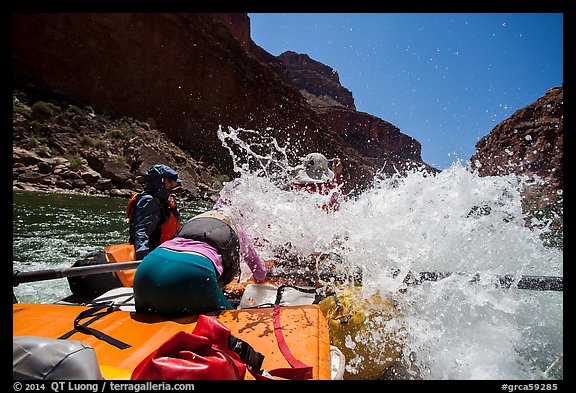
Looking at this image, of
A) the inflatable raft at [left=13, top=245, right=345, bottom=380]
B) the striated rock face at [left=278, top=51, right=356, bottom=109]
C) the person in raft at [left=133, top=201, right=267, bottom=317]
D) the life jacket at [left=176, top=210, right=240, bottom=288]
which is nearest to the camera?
the inflatable raft at [left=13, top=245, right=345, bottom=380]

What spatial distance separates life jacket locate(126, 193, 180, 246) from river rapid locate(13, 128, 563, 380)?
892 mm

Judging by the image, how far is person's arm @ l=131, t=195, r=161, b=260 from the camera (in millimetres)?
3733

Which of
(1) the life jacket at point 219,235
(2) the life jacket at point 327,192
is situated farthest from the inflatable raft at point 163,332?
(2) the life jacket at point 327,192

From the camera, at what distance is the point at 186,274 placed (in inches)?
81.0

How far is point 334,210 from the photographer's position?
→ 4.66 meters

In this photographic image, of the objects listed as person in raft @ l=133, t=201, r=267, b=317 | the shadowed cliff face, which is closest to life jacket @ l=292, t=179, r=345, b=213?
person in raft @ l=133, t=201, r=267, b=317

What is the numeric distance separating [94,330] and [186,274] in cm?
56

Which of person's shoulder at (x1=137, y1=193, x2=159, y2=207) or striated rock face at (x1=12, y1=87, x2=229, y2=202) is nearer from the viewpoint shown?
person's shoulder at (x1=137, y1=193, x2=159, y2=207)

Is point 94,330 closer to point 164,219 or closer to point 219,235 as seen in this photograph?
point 219,235

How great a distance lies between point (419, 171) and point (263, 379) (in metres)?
3.72

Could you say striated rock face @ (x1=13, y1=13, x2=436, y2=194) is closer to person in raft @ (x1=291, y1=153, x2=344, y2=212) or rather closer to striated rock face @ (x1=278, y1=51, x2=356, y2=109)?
person in raft @ (x1=291, y1=153, x2=344, y2=212)
